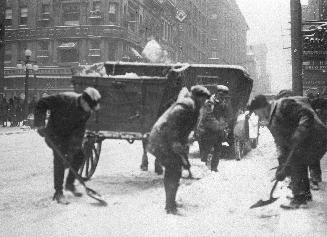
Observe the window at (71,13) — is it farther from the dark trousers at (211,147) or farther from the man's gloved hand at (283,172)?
the man's gloved hand at (283,172)

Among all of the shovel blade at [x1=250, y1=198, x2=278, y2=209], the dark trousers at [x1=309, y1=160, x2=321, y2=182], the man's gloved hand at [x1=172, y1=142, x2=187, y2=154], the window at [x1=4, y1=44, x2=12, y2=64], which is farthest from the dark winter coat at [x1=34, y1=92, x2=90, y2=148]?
the window at [x1=4, y1=44, x2=12, y2=64]

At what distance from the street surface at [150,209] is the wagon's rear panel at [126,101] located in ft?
3.56

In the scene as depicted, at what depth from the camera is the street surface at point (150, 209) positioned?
4773 mm

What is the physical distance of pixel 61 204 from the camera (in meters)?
5.75

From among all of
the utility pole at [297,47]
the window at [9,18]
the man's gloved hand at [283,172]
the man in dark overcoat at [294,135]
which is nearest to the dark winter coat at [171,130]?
the man in dark overcoat at [294,135]

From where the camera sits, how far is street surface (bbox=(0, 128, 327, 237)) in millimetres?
4773

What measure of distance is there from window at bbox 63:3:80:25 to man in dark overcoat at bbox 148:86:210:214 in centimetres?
3506

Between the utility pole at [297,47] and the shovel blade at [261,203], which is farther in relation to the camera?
the utility pole at [297,47]

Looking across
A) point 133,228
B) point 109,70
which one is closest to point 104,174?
point 109,70

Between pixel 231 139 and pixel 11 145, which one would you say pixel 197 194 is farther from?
pixel 11 145

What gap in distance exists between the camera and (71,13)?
1513 inches

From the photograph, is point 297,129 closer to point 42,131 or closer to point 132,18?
point 42,131

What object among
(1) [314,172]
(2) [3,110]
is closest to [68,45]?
(2) [3,110]

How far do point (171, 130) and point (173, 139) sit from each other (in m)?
0.11
